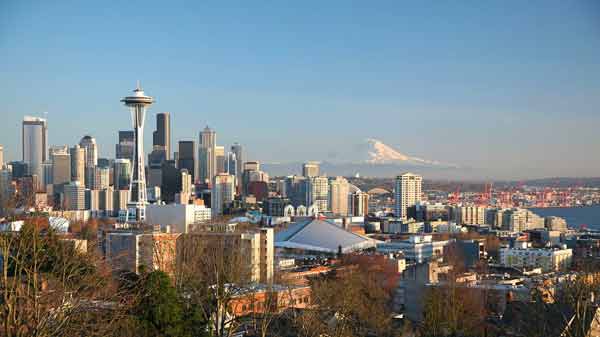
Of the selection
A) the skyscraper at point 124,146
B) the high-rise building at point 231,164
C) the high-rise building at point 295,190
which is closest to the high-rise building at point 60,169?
the skyscraper at point 124,146

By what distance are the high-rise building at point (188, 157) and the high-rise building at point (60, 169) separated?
1347 centimetres

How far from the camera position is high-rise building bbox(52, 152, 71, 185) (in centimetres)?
7000

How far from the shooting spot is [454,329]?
10.3 metres

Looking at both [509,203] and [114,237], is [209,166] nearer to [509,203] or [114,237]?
[509,203]

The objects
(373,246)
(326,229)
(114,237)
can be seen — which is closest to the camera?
(114,237)

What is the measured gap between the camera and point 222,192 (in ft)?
211

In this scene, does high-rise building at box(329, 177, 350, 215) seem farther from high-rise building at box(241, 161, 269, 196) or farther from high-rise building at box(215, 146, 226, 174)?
high-rise building at box(215, 146, 226, 174)

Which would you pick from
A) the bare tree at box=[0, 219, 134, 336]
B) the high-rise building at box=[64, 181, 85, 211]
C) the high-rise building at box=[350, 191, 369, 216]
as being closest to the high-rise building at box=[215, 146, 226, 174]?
the high-rise building at box=[350, 191, 369, 216]

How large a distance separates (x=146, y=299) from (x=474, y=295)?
22.2 ft

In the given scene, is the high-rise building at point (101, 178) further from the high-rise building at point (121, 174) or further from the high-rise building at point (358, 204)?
the high-rise building at point (358, 204)

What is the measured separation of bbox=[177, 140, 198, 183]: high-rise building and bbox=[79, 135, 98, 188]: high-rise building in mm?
8513

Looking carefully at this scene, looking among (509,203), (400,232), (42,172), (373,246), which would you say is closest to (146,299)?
(373,246)

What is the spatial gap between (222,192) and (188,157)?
2095cm

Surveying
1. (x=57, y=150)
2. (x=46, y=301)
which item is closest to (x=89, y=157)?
(x=57, y=150)
